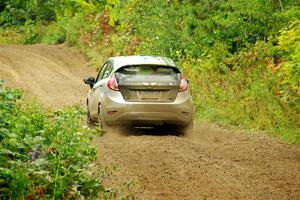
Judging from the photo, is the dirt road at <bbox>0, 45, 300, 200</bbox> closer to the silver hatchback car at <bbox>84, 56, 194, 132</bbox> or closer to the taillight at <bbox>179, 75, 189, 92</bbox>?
the silver hatchback car at <bbox>84, 56, 194, 132</bbox>

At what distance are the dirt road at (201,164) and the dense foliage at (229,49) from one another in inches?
45.7

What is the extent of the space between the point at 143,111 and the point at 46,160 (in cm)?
594

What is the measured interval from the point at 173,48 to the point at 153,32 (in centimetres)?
167

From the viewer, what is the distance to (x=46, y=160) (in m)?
8.07

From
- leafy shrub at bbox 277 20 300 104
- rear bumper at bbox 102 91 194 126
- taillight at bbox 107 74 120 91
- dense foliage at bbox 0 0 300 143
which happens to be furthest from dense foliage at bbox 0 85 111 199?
dense foliage at bbox 0 0 300 143

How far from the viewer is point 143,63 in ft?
46.9

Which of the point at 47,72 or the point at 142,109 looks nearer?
the point at 142,109

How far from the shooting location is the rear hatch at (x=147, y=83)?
45.9ft

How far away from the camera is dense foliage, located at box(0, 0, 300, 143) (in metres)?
16.4

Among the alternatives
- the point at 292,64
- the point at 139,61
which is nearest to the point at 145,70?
the point at 139,61

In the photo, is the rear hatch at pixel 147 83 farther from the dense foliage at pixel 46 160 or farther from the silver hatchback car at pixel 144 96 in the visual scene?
the dense foliage at pixel 46 160

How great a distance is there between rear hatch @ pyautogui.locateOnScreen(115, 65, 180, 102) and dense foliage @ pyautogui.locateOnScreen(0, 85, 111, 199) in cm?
477

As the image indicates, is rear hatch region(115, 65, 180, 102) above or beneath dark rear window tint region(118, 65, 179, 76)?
beneath

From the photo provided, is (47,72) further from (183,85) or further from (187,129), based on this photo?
(183,85)
